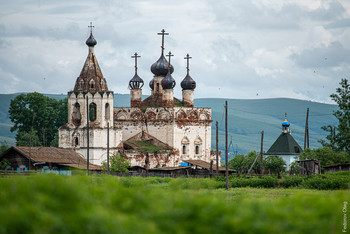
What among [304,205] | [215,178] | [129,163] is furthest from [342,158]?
[304,205]

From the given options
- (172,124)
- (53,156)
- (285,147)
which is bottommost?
(53,156)

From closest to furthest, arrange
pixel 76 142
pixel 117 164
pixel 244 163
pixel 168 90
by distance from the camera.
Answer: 1. pixel 117 164
2. pixel 76 142
3. pixel 244 163
4. pixel 168 90

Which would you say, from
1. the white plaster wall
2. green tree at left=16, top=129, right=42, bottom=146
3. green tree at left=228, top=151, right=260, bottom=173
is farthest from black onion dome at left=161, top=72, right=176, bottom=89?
green tree at left=16, top=129, right=42, bottom=146

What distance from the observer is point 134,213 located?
39.4 feet

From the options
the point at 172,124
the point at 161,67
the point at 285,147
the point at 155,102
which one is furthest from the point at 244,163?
the point at 161,67

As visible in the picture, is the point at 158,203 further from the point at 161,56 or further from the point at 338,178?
the point at 161,56

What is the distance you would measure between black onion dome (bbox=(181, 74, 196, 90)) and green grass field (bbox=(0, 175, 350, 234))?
46041mm

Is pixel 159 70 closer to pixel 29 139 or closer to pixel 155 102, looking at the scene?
pixel 155 102

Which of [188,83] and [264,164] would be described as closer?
[264,164]

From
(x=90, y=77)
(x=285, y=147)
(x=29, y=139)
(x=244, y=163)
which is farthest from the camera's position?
(x=29, y=139)

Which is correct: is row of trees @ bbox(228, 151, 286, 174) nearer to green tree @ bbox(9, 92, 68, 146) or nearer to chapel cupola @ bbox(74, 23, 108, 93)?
chapel cupola @ bbox(74, 23, 108, 93)

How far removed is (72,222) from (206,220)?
253 cm

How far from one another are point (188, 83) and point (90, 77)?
1113 cm

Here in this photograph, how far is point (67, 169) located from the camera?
44.0m
